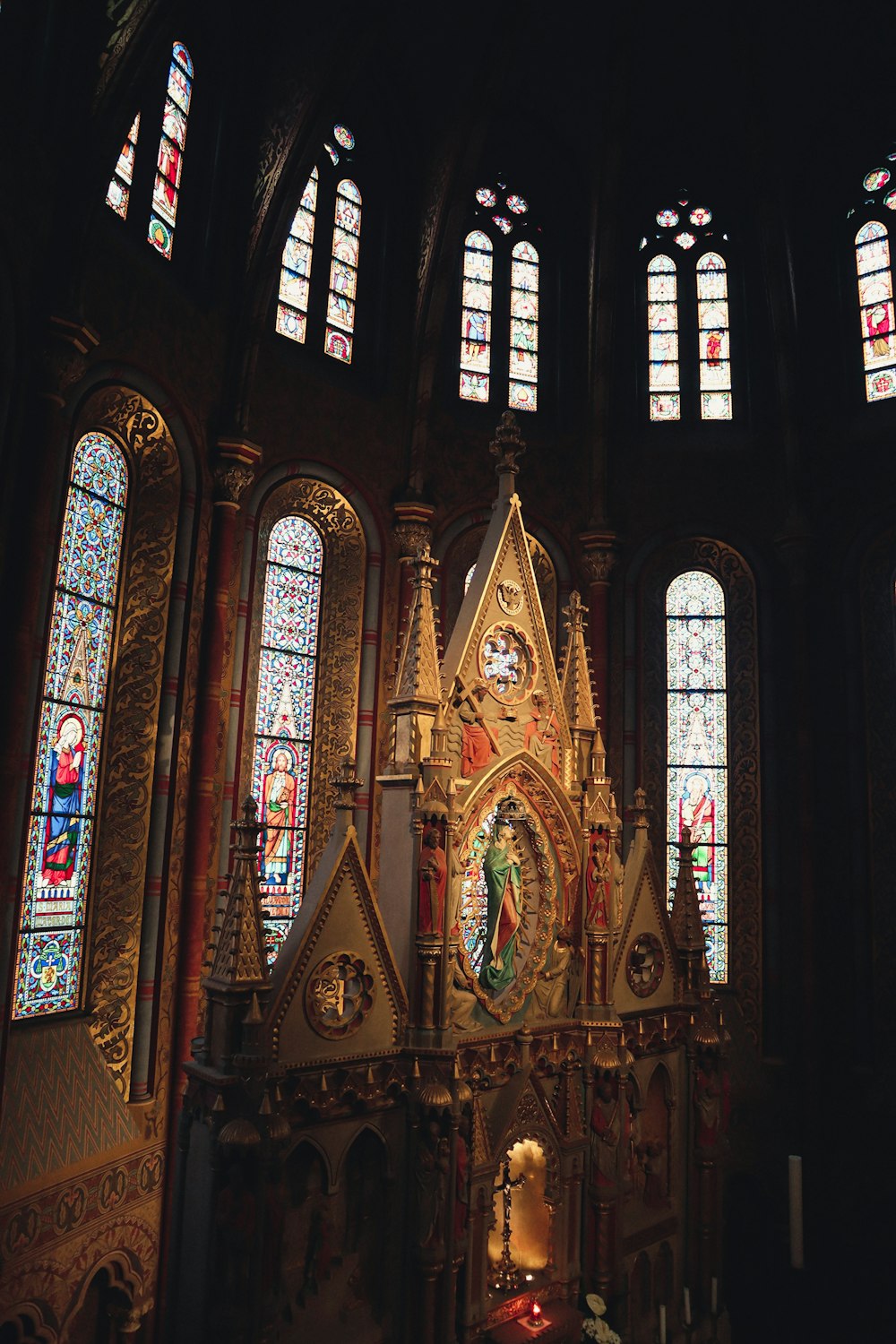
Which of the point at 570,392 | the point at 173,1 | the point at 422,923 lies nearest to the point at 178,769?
the point at 422,923

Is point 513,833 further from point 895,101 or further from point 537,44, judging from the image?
point 895,101

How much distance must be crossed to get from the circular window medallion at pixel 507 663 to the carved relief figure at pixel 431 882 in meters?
1.50

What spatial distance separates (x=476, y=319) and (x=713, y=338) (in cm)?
353

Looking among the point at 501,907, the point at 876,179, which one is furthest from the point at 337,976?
the point at 876,179

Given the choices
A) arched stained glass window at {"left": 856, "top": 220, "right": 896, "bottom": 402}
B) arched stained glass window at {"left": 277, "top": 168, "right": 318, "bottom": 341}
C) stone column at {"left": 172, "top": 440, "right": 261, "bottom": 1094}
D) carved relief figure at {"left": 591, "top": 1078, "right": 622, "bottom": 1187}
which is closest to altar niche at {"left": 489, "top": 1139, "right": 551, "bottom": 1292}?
carved relief figure at {"left": 591, "top": 1078, "right": 622, "bottom": 1187}

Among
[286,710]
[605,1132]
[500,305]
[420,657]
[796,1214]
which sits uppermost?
[500,305]

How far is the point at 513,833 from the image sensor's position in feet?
31.0

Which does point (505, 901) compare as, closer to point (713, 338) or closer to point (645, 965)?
point (645, 965)

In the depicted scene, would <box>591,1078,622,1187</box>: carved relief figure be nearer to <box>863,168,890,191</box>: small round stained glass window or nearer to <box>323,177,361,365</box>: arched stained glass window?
<box>323,177,361,365</box>: arched stained glass window

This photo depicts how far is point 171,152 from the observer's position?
11.4m

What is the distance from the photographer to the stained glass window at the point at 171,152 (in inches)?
435

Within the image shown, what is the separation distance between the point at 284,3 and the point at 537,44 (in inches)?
146

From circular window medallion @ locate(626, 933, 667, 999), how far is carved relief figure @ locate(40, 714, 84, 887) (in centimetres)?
547

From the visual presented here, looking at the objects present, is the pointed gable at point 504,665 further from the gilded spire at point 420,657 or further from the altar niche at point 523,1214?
the altar niche at point 523,1214
